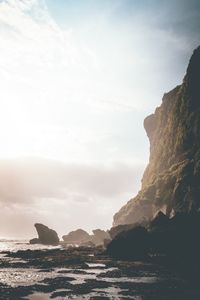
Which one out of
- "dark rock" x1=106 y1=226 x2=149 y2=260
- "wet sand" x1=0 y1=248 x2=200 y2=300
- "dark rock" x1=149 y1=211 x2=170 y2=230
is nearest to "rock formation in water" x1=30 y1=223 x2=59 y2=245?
"dark rock" x1=149 y1=211 x2=170 y2=230

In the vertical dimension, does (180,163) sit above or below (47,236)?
above

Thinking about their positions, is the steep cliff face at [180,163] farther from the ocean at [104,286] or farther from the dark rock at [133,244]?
the ocean at [104,286]

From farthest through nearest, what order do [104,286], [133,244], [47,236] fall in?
[47,236], [133,244], [104,286]

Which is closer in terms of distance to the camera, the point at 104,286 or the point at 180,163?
the point at 104,286

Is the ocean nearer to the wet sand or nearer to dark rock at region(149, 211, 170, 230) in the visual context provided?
the wet sand

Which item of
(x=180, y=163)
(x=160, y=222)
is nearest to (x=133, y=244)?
(x=160, y=222)

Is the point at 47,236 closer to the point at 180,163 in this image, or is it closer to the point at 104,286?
the point at 180,163

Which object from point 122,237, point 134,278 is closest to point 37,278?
point 134,278

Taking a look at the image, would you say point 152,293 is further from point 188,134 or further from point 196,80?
point 196,80

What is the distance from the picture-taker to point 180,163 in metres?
121

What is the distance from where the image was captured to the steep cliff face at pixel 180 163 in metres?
97.8

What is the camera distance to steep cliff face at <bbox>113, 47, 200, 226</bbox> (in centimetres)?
9775

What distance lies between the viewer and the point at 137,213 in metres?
146

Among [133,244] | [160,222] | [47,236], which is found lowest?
[133,244]
